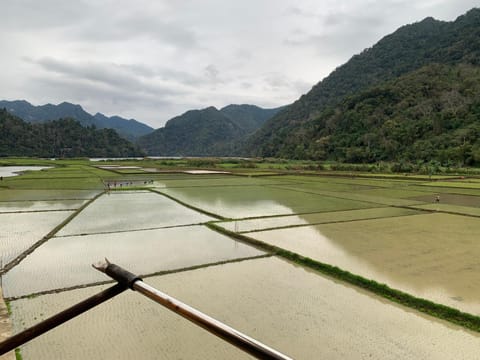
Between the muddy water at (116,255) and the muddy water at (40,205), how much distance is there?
21.7 ft

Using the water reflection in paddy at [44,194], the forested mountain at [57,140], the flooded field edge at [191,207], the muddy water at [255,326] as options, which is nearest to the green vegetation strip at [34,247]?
the muddy water at [255,326]

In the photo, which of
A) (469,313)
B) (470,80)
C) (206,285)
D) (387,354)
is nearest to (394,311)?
(469,313)

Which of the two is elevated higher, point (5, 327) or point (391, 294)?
point (5, 327)

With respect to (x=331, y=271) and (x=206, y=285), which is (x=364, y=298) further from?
(x=206, y=285)

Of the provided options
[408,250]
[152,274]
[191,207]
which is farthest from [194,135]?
[152,274]

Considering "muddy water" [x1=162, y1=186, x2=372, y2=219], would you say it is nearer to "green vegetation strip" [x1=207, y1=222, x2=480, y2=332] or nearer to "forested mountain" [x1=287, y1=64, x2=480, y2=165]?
"green vegetation strip" [x1=207, y1=222, x2=480, y2=332]

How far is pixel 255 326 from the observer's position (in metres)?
5.11

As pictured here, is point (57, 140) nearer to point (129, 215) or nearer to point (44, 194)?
point (44, 194)

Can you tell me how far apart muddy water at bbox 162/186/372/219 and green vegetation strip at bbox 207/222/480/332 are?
19.3 feet

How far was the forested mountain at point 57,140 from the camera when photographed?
280 ft

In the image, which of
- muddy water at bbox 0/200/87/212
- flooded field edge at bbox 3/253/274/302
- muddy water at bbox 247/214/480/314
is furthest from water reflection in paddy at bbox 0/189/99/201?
muddy water at bbox 247/214/480/314

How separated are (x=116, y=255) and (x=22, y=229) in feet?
17.9

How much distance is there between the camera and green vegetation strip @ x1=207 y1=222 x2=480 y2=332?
534cm

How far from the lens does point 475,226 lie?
12.3 metres
